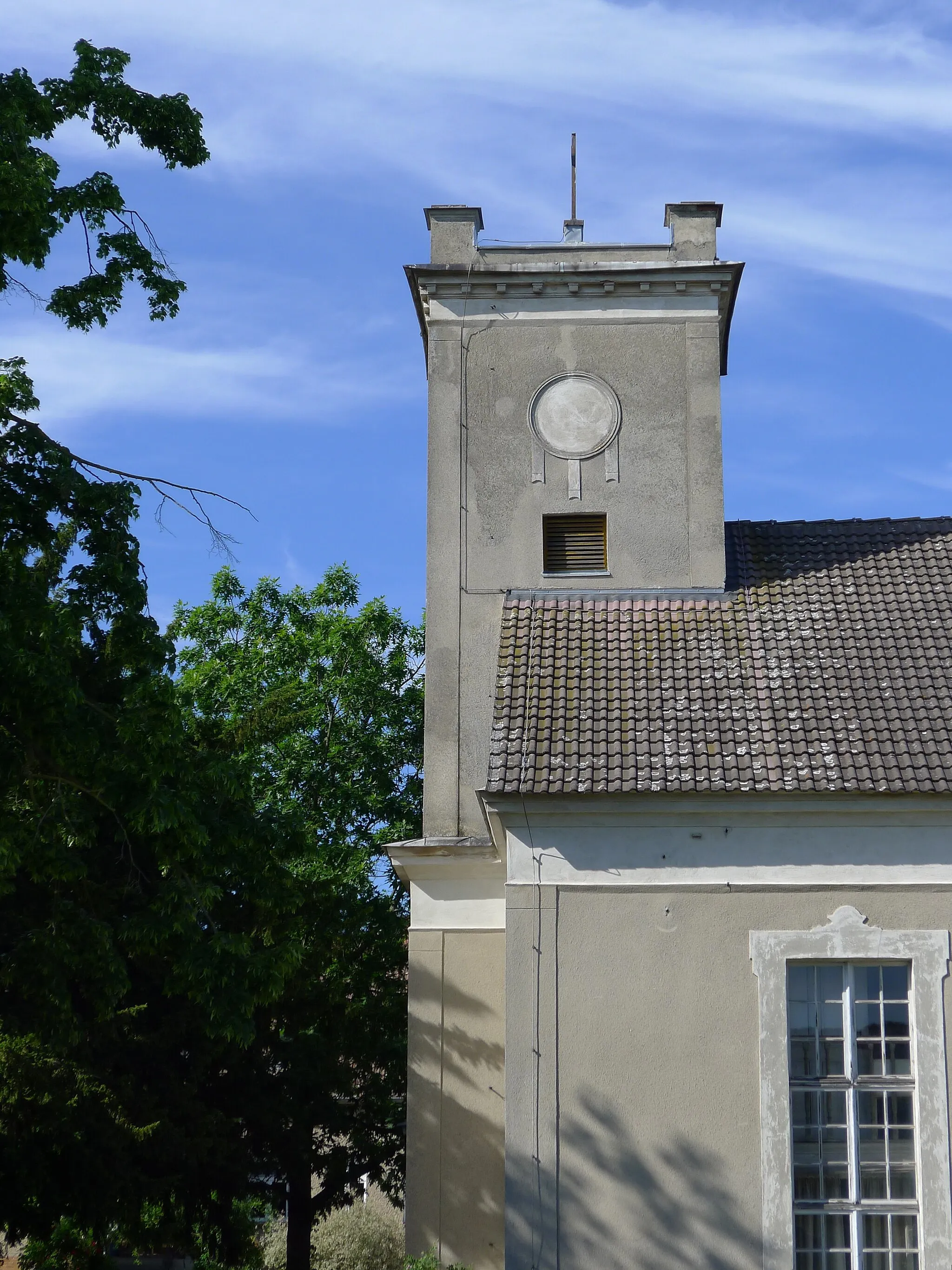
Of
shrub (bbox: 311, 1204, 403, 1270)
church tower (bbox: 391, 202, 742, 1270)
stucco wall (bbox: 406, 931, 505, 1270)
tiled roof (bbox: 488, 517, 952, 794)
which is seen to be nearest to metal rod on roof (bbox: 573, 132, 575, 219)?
church tower (bbox: 391, 202, 742, 1270)

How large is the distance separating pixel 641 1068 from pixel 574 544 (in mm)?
7191

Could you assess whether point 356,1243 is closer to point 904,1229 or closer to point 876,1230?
point 876,1230

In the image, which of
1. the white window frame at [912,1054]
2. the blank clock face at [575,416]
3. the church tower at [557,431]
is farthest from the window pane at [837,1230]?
the blank clock face at [575,416]

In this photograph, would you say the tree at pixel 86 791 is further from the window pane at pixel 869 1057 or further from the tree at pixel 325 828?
the window pane at pixel 869 1057

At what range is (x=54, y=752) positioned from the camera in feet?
42.6

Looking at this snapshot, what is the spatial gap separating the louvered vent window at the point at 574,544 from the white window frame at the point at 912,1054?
6.04m

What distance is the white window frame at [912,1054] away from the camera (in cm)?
1438

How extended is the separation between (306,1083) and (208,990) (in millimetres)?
8418

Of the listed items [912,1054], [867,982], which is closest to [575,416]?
[867,982]

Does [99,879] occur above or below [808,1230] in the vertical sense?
above

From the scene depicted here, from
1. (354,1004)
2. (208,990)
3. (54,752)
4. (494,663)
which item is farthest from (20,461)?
(354,1004)

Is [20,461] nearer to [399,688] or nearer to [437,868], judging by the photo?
[437,868]

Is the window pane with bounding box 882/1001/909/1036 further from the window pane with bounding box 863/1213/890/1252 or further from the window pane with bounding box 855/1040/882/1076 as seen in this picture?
the window pane with bounding box 863/1213/890/1252

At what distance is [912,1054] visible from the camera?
14805mm
